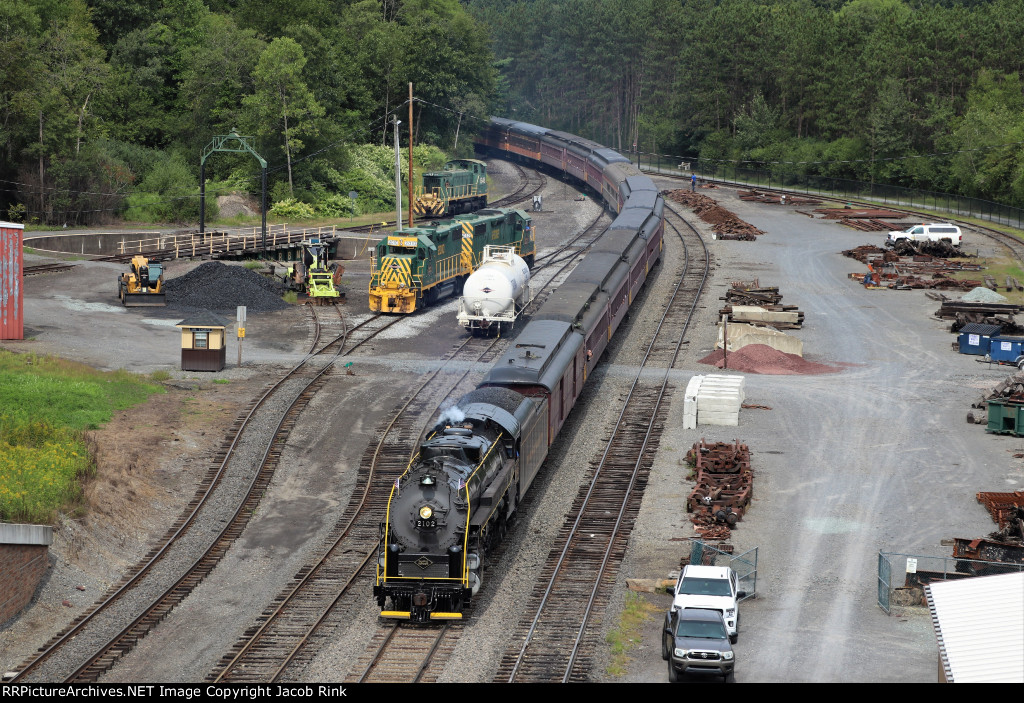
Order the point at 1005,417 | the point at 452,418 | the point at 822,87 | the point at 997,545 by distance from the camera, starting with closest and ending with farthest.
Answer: the point at 452,418 < the point at 997,545 < the point at 1005,417 < the point at 822,87

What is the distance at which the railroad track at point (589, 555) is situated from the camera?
22781mm

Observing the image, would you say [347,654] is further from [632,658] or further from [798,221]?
[798,221]

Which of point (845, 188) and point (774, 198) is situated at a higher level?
point (845, 188)

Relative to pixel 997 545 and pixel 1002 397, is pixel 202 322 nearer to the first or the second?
pixel 1002 397

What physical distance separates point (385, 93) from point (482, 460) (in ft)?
277

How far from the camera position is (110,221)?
7712 centimetres

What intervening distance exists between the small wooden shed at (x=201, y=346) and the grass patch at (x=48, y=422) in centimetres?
234

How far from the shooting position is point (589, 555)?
28.3 meters

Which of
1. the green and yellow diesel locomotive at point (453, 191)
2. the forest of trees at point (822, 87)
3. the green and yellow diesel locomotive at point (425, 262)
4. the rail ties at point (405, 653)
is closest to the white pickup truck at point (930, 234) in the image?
the forest of trees at point (822, 87)

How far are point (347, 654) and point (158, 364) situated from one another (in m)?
23.7

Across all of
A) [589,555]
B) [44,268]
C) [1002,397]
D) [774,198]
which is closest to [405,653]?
[589,555]

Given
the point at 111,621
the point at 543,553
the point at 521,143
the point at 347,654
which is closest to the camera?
the point at 347,654
